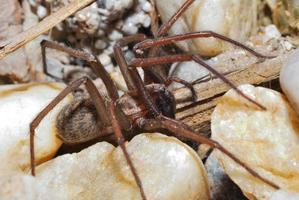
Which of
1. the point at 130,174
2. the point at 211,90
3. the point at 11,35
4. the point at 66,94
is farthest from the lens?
the point at 11,35

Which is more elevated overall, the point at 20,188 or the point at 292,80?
the point at 292,80

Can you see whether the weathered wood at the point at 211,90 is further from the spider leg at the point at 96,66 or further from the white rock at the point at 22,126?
the white rock at the point at 22,126

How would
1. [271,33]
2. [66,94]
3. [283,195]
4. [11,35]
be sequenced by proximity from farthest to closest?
1. [11,35]
2. [271,33]
3. [66,94]
4. [283,195]

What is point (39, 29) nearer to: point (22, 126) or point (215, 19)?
point (22, 126)

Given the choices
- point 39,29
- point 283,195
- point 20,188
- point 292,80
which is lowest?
point 283,195

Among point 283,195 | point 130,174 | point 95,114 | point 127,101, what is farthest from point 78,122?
point 283,195

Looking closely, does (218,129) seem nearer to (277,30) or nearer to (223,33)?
(223,33)

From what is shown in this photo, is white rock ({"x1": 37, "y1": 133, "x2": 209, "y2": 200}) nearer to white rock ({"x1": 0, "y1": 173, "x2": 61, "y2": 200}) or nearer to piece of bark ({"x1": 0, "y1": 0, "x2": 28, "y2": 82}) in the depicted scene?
white rock ({"x1": 0, "y1": 173, "x2": 61, "y2": 200})
